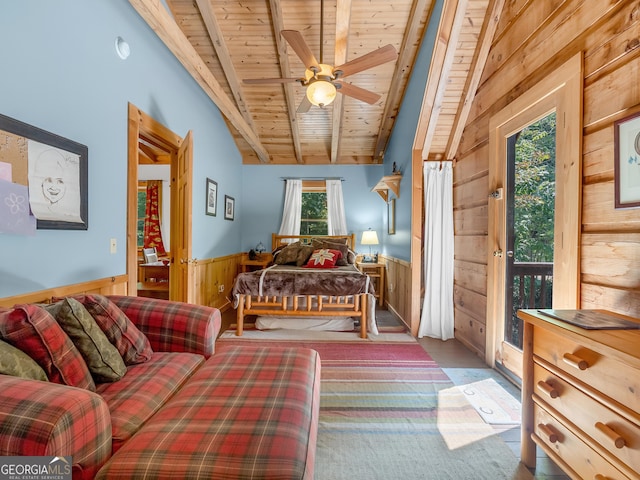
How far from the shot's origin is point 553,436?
53.3 inches

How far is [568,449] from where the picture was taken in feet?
4.23

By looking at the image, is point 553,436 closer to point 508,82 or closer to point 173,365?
point 173,365

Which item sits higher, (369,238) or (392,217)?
(392,217)

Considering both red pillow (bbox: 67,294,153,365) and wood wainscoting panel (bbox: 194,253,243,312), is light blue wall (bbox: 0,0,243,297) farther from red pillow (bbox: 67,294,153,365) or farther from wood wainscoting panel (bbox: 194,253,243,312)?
wood wainscoting panel (bbox: 194,253,243,312)

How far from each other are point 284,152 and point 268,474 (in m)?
5.48

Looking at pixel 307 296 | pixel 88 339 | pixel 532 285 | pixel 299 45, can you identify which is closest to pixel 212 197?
pixel 307 296

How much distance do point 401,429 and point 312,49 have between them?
13.5 feet

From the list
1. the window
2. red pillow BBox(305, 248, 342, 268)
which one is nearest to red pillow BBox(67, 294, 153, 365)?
red pillow BBox(305, 248, 342, 268)

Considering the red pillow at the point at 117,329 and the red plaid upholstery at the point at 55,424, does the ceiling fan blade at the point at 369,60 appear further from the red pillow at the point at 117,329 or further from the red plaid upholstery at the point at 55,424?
the red plaid upholstery at the point at 55,424

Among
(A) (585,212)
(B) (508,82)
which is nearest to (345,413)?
(A) (585,212)

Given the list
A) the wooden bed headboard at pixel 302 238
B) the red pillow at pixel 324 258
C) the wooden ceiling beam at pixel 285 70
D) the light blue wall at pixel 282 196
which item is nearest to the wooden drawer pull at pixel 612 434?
the red pillow at pixel 324 258

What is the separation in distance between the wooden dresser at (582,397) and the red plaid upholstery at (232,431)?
42.6 inches

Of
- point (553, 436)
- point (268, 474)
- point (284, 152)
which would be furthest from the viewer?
point (284, 152)

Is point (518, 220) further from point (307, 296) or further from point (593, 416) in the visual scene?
point (307, 296)
